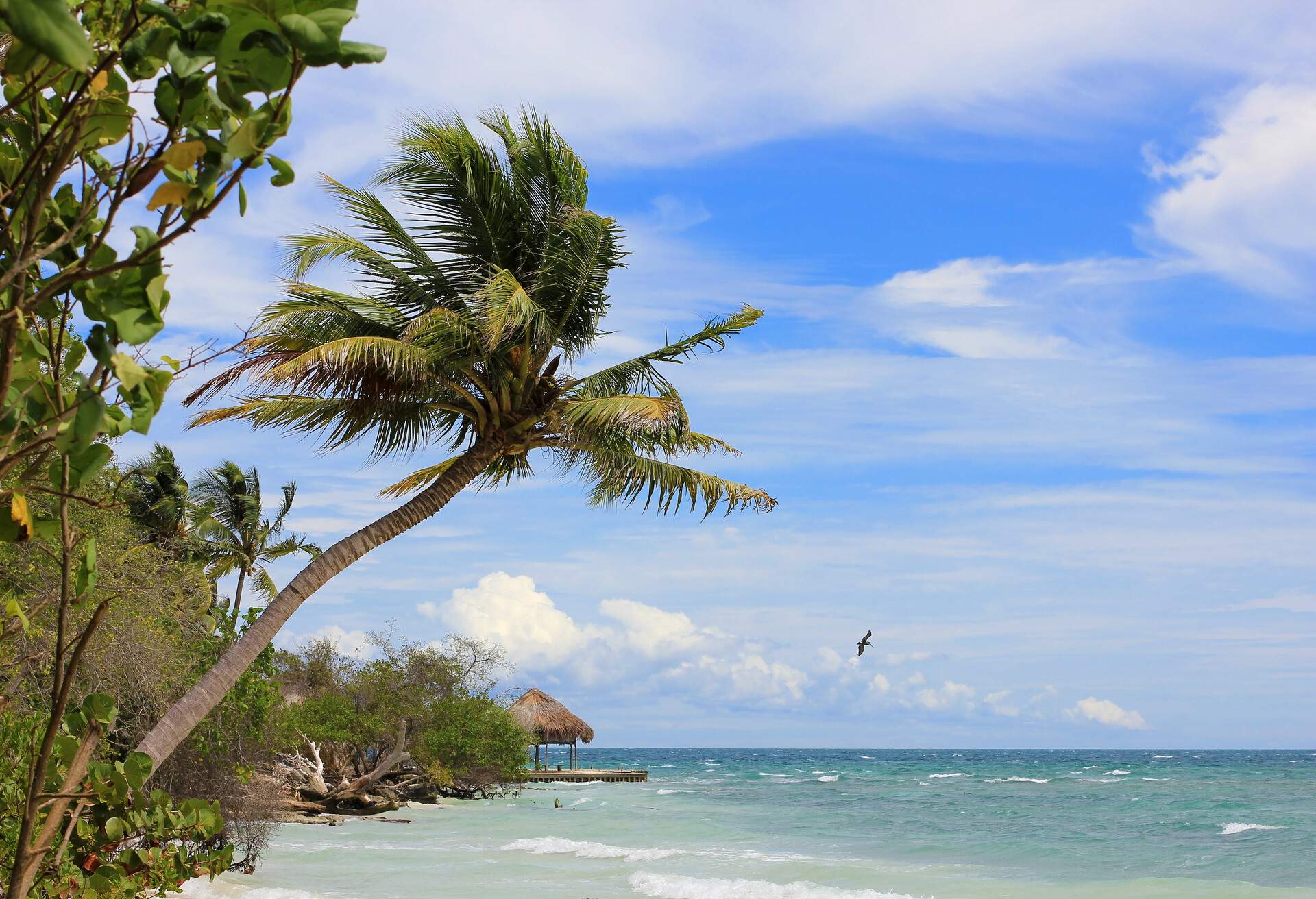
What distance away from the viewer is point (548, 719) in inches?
1704

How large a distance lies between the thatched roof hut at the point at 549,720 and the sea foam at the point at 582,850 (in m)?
20.1

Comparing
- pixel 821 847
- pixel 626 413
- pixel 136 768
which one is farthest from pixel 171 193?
pixel 821 847

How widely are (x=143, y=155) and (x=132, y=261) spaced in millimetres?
280

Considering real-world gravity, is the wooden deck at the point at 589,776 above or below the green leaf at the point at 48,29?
below

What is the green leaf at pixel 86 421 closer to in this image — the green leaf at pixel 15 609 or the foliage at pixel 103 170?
the foliage at pixel 103 170

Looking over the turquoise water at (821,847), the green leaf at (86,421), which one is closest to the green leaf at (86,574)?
the green leaf at (86,421)

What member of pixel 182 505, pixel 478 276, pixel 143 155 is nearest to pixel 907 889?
pixel 478 276

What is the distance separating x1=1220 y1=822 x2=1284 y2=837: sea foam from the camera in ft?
90.3

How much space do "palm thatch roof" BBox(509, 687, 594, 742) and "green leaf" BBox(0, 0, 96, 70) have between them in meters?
42.7

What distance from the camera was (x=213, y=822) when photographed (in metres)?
2.61

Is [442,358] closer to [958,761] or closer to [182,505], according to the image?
[182,505]

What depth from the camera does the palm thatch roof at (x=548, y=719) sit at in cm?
4288

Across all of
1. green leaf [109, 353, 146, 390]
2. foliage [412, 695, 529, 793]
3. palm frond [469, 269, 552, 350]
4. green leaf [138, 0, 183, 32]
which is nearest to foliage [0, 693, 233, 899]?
green leaf [109, 353, 146, 390]

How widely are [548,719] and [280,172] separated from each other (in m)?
43.6
